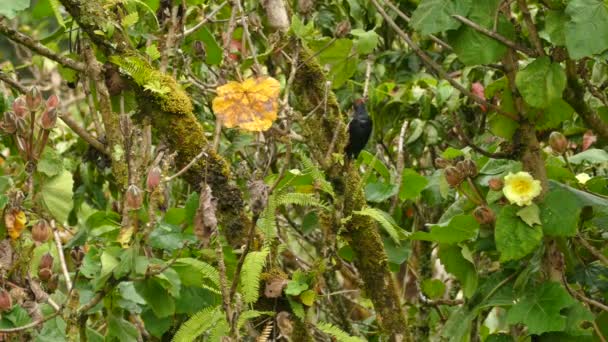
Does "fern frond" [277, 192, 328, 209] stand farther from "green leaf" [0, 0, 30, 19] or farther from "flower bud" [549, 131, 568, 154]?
"green leaf" [0, 0, 30, 19]

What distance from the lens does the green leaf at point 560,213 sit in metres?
1.93

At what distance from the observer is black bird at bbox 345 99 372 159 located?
220 centimetres

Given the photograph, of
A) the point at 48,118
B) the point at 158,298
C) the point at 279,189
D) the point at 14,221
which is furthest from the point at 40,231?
the point at 279,189

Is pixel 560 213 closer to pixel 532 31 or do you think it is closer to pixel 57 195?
pixel 532 31

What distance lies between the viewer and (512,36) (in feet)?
6.51

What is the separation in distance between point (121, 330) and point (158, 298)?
0.13 metres

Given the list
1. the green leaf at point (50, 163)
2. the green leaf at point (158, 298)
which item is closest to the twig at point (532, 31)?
the green leaf at point (158, 298)

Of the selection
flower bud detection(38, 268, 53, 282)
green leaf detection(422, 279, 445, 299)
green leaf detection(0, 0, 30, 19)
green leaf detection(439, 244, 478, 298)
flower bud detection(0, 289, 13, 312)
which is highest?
green leaf detection(0, 0, 30, 19)

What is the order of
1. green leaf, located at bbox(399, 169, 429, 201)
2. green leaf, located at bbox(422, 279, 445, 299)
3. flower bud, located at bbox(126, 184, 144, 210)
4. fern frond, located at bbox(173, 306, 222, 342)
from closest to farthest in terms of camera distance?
flower bud, located at bbox(126, 184, 144, 210) → fern frond, located at bbox(173, 306, 222, 342) → green leaf, located at bbox(399, 169, 429, 201) → green leaf, located at bbox(422, 279, 445, 299)

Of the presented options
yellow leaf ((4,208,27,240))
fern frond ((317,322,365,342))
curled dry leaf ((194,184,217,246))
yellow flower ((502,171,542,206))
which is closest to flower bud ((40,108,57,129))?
yellow leaf ((4,208,27,240))

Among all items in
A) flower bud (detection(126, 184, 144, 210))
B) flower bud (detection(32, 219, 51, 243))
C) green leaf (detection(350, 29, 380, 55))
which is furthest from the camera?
green leaf (detection(350, 29, 380, 55))

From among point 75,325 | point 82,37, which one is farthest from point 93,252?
point 82,37

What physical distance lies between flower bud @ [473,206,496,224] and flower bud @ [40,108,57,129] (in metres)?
0.89

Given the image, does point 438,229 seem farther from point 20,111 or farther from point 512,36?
point 20,111
